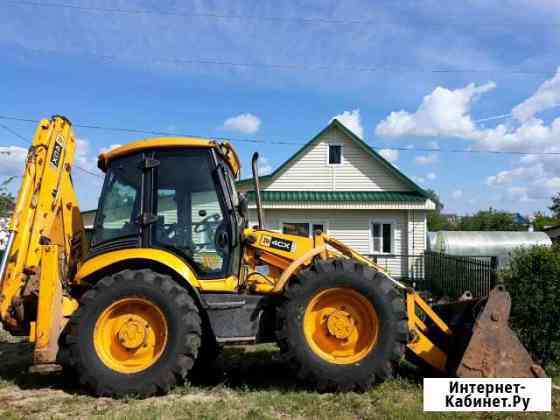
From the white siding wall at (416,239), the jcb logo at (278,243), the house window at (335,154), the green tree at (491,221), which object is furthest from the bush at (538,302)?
the green tree at (491,221)

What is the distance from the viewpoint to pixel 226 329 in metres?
4.89

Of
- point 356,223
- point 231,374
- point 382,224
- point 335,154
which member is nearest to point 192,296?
point 231,374

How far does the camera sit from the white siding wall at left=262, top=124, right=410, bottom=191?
18.0 metres

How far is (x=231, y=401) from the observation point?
179 inches

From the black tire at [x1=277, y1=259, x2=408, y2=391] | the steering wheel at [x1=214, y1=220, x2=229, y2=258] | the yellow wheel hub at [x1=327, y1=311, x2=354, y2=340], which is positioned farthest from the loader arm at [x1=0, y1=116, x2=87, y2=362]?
the yellow wheel hub at [x1=327, y1=311, x2=354, y2=340]

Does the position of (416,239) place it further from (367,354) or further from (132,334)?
(132,334)

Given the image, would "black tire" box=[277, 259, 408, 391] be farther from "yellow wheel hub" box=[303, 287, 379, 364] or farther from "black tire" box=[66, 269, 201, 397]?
"black tire" box=[66, 269, 201, 397]

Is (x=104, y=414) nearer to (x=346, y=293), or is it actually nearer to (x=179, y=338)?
(x=179, y=338)

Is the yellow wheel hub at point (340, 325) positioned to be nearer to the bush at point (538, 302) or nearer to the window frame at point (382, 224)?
the bush at point (538, 302)

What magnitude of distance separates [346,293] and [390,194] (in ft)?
43.0

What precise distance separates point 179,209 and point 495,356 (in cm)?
346

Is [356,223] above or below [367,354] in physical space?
above

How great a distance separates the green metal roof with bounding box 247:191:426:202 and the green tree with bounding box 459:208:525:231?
28430 mm

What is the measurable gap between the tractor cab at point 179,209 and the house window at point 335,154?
13348mm
